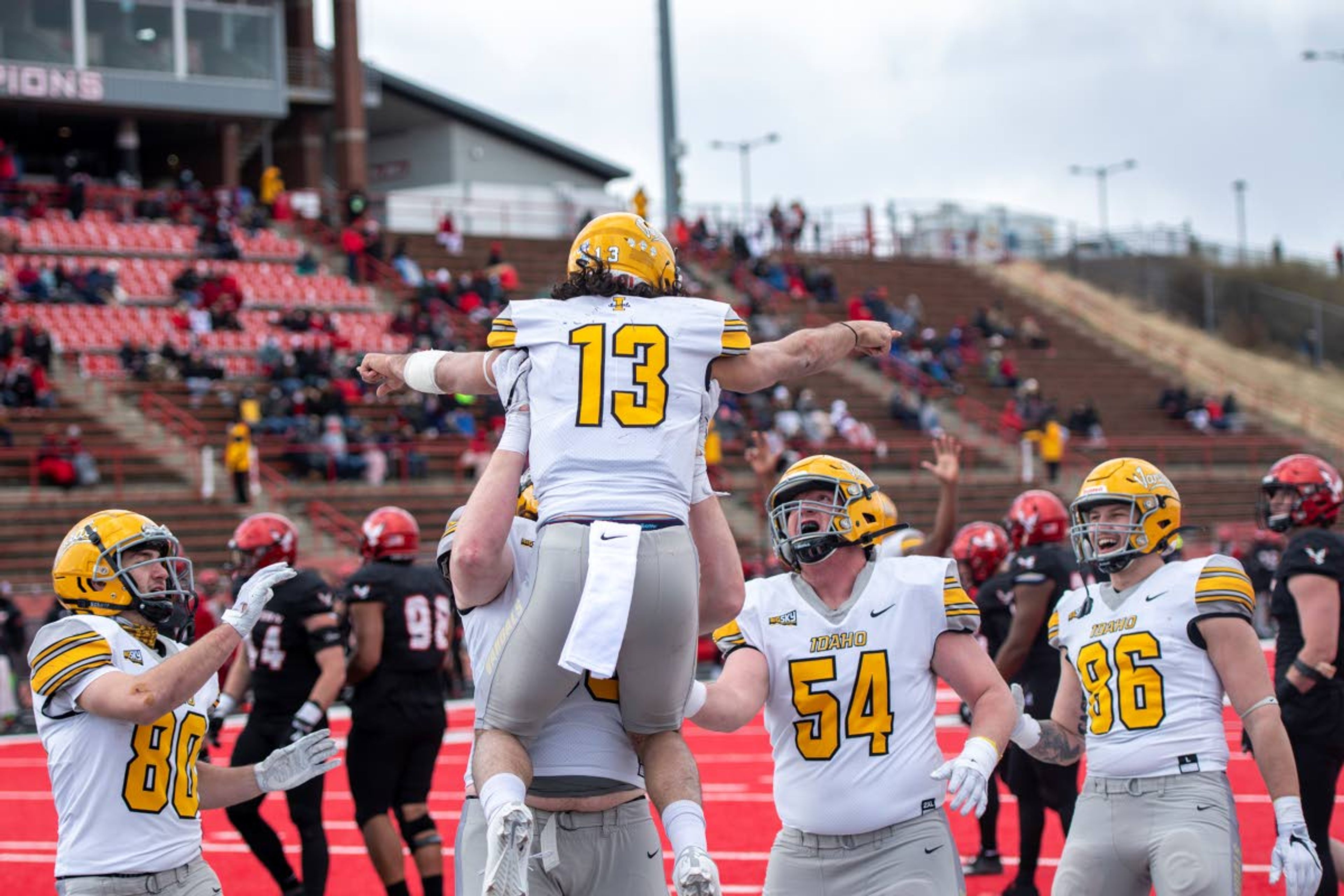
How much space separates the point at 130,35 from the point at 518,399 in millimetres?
32183

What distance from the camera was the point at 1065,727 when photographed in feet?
18.7

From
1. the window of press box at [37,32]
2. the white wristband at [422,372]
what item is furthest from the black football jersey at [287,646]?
the window of press box at [37,32]

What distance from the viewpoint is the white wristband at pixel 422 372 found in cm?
443

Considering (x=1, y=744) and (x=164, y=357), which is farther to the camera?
(x=164, y=357)

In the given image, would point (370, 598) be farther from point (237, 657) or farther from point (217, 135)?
point (217, 135)

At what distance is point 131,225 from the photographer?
29312 mm

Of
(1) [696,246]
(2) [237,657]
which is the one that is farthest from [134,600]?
(1) [696,246]

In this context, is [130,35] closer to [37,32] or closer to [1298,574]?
[37,32]

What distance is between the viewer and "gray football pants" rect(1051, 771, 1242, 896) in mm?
5043

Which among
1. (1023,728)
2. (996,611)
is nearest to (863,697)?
(1023,728)

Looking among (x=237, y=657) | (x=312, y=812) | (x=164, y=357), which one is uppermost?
(x=164, y=357)

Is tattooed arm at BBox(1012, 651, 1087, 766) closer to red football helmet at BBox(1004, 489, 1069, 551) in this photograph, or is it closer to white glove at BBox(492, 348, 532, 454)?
white glove at BBox(492, 348, 532, 454)

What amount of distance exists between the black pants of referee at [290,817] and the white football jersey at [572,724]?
369 cm

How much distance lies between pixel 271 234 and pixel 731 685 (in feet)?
89.8
